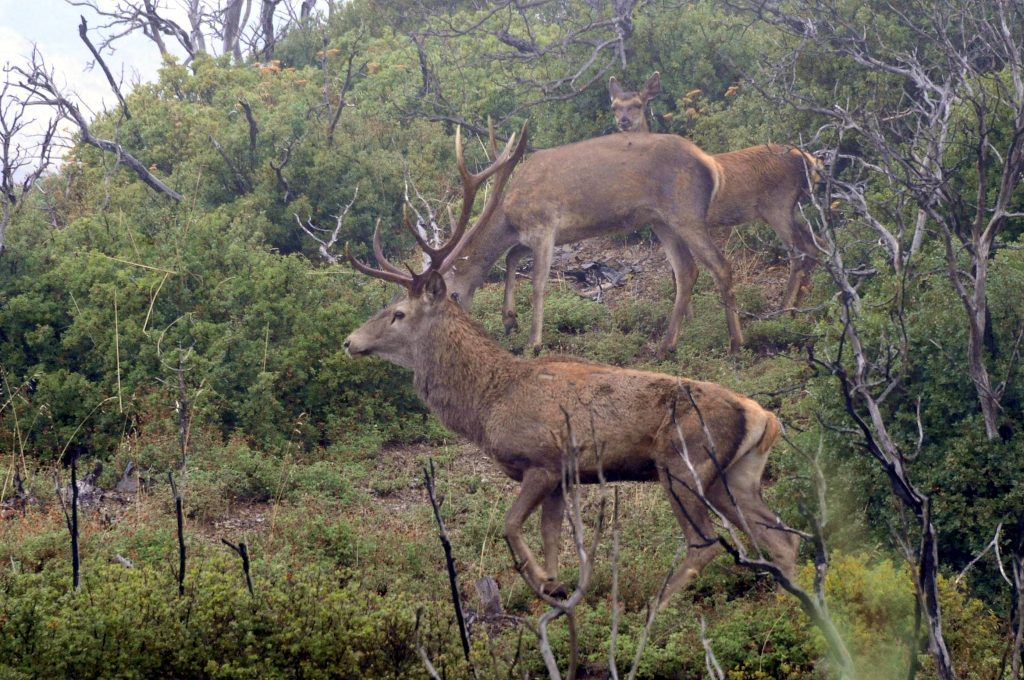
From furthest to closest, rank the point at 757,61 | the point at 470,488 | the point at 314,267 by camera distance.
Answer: the point at 757,61 → the point at 314,267 → the point at 470,488

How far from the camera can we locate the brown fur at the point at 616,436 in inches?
271

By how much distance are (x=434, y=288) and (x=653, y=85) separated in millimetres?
7334

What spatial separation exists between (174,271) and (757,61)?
7163 millimetres

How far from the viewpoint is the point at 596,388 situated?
7.18 meters

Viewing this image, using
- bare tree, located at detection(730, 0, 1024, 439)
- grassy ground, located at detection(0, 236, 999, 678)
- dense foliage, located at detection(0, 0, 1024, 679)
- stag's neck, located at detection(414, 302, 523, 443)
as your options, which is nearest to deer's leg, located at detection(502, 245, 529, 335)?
dense foliage, located at detection(0, 0, 1024, 679)

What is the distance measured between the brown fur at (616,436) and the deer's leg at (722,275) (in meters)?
4.17

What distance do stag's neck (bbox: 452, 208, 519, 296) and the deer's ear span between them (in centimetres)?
360

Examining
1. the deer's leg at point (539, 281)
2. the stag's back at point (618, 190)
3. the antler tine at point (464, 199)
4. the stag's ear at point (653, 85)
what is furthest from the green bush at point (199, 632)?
the stag's ear at point (653, 85)

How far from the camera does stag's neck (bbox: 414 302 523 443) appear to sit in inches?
302

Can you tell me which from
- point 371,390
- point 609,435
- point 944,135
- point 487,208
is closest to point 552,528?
point 609,435

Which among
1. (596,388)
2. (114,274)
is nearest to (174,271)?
(114,274)

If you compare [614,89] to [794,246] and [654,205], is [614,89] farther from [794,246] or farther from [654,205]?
[794,246]

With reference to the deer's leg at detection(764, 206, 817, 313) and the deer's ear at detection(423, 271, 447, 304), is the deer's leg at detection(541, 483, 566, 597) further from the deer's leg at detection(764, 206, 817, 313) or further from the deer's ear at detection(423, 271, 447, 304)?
→ the deer's leg at detection(764, 206, 817, 313)

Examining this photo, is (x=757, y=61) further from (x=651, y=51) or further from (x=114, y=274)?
(x=114, y=274)
